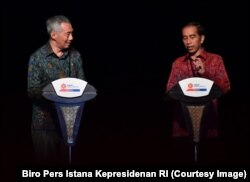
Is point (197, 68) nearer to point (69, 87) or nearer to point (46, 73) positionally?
point (69, 87)

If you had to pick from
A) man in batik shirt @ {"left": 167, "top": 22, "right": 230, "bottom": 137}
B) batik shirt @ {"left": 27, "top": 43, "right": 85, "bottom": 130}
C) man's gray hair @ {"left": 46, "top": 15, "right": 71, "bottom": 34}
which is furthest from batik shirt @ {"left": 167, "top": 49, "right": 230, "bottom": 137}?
man's gray hair @ {"left": 46, "top": 15, "right": 71, "bottom": 34}

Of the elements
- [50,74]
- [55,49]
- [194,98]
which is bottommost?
[194,98]

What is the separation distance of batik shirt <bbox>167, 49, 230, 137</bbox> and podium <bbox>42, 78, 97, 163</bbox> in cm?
43

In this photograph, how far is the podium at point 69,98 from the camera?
→ 2816mm

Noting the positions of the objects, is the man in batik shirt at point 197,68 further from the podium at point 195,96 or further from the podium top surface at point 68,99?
the podium top surface at point 68,99

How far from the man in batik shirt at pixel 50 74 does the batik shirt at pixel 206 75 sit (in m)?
0.50

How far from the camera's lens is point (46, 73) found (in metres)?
2.87

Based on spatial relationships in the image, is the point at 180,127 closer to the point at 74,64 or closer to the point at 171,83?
the point at 171,83

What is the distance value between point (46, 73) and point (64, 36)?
0.68 ft

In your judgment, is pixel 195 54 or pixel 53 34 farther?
pixel 195 54

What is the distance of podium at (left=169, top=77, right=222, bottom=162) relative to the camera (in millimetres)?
2848

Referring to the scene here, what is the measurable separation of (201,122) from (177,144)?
20cm

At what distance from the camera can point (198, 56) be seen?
294 centimetres

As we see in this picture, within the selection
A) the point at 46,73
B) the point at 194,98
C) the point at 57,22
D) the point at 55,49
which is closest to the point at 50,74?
the point at 46,73
